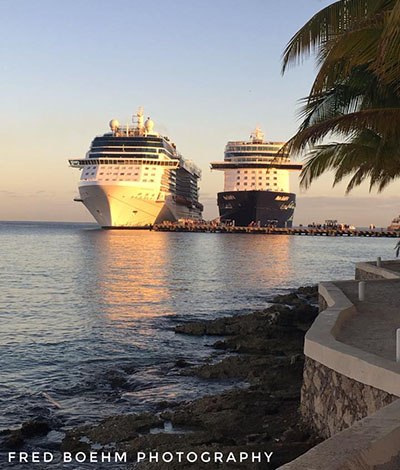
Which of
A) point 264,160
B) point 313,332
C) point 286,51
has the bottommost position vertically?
point 313,332

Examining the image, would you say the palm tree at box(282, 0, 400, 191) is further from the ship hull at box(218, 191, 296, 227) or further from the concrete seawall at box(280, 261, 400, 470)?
the ship hull at box(218, 191, 296, 227)

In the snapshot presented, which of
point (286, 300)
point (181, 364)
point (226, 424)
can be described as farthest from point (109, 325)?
point (226, 424)

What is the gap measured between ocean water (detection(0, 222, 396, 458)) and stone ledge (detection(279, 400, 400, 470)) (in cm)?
547

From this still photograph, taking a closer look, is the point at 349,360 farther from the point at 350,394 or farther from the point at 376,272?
the point at 376,272

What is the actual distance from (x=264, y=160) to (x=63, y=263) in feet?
209

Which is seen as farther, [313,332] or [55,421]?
[55,421]

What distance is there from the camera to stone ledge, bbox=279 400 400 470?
328 cm

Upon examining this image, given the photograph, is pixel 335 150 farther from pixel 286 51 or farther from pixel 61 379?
pixel 61 379

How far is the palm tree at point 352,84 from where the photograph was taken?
7.85m

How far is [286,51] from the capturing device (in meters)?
9.03

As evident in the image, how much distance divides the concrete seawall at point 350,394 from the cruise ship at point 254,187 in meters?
85.6

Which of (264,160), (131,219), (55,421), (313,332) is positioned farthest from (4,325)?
(264,160)

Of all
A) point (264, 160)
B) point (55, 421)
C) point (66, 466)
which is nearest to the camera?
point (66, 466)

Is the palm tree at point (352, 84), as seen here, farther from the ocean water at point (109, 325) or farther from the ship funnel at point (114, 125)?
the ship funnel at point (114, 125)
